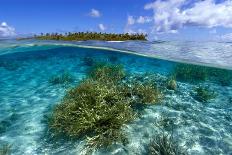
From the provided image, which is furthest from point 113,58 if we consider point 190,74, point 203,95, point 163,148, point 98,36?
point 163,148

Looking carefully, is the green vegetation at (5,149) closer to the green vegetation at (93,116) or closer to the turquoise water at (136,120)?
the turquoise water at (136,120)

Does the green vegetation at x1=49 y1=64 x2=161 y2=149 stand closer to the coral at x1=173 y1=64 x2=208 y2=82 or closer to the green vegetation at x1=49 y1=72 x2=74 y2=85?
the green vegetation at x1=49 y1=72 x2=74 y2=85

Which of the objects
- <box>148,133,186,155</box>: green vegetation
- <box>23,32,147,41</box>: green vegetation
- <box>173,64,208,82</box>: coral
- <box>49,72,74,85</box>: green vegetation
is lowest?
<box>49,72,74,85</box>: green vegetation

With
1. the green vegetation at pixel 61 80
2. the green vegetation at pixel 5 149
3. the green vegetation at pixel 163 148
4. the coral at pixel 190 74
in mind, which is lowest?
the green vegetation at pixel 5 149

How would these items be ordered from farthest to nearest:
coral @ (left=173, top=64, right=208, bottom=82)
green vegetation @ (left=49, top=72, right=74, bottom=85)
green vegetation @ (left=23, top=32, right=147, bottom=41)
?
1. green vegetation @ (left=23, top=32, right=147, bottom=41)
2. coral @ (left=173, top=64, right=208, bottom=82)
3. green vegetation @ (left=49, top=72, right=74, bottom=85)

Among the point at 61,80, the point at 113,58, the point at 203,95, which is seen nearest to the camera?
the point at 203,95

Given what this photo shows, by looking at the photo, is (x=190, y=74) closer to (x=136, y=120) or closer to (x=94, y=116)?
(x=136, y=120)

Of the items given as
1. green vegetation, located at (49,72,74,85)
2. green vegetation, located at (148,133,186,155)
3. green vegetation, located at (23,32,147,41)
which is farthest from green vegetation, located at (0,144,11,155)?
green vegetation, located at (23,32,147,41)

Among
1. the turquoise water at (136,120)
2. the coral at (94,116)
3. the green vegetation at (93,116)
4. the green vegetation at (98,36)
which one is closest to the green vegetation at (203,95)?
the turquoise water at (136,120)

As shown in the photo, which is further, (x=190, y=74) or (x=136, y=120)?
(x=190, y=74)

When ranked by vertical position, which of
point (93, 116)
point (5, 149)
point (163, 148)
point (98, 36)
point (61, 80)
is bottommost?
point (5, 149)

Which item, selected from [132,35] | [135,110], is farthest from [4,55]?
[135,110]

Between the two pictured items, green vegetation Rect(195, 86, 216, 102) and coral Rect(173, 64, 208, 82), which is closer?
green vegetation Rect(195, 86, 216, 102)

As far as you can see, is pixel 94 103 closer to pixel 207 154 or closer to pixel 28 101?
pixel 207 154
